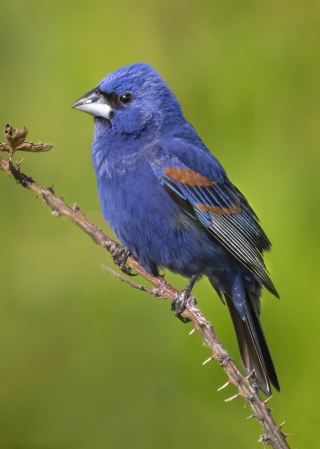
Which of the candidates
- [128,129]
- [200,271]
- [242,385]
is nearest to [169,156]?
[128,129]

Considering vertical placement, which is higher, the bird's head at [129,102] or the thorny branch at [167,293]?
the bird's head at [129,102]

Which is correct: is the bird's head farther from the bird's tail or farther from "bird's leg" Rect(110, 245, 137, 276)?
the bird's tail

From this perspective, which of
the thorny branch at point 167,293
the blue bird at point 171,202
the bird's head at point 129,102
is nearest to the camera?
the thorny branch at point 167,293

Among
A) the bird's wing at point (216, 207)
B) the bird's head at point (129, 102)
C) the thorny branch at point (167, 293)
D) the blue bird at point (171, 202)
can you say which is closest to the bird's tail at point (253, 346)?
the blue bird at point (171, 202)

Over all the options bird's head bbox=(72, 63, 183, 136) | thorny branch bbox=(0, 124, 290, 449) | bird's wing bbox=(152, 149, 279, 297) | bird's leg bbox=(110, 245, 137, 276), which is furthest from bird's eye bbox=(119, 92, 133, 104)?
thorny branch bbox=(0, 124, 290, 449)

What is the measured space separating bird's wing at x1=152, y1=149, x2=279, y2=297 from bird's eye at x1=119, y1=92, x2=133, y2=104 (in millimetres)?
391

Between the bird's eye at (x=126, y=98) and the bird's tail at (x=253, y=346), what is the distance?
3.98 ft

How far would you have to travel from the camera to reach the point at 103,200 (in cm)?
246

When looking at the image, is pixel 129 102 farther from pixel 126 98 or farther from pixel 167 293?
pixel 167 293

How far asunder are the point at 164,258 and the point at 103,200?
43cm

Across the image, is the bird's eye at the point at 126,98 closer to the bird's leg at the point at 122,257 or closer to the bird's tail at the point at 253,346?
the bird's leg at the point at 122,257

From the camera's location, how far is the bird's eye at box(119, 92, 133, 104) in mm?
2564

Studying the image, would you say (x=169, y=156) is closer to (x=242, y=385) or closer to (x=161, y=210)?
(x=161, y=210)

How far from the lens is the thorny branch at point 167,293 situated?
1321 mm
